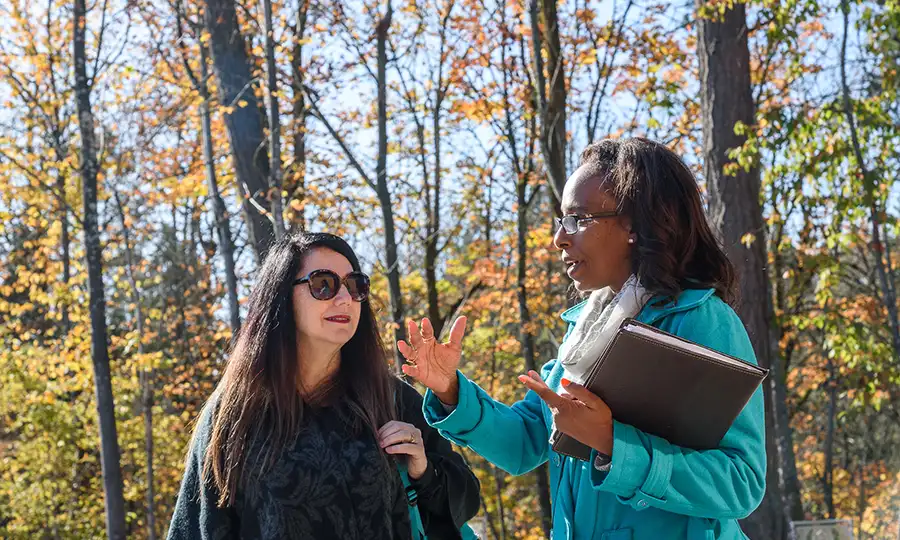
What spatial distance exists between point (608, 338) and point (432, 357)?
55 centimetres

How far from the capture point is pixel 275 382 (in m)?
2.83

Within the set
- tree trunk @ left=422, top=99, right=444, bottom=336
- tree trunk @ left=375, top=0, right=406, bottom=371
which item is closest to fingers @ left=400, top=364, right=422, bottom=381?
tree trunk @ left=375, top=0, right=406, bottom=371

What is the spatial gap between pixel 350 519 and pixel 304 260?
2.80ft

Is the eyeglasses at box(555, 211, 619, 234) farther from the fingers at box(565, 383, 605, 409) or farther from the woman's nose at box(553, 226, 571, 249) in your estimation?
the fingers at box(565, 383, 605, 409)

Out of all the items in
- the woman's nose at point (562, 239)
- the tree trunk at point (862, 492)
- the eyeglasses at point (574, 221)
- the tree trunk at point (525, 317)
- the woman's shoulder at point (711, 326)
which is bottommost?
the tree trunk at point (862, 492)

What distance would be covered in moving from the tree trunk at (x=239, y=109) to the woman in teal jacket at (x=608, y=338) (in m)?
7.01

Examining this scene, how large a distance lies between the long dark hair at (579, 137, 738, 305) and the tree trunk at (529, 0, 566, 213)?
610 cm

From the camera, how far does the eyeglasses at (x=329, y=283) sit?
290 centimetres

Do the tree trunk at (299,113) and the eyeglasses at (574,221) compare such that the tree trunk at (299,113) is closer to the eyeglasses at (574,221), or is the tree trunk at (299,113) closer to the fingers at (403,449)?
the fingers at (403,449)

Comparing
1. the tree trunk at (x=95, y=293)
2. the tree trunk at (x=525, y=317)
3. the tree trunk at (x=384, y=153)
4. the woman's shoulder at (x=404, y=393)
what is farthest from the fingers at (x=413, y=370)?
the tree trunk at (x=95, y=293)

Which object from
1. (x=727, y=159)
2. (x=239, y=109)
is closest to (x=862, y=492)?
(x=727, y=159)

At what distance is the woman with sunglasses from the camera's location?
2.66 metres

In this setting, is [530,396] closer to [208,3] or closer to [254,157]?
[254,157]

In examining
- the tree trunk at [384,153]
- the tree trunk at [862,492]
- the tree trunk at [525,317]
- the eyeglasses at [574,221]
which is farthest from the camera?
the tree trunk at [862,492]
